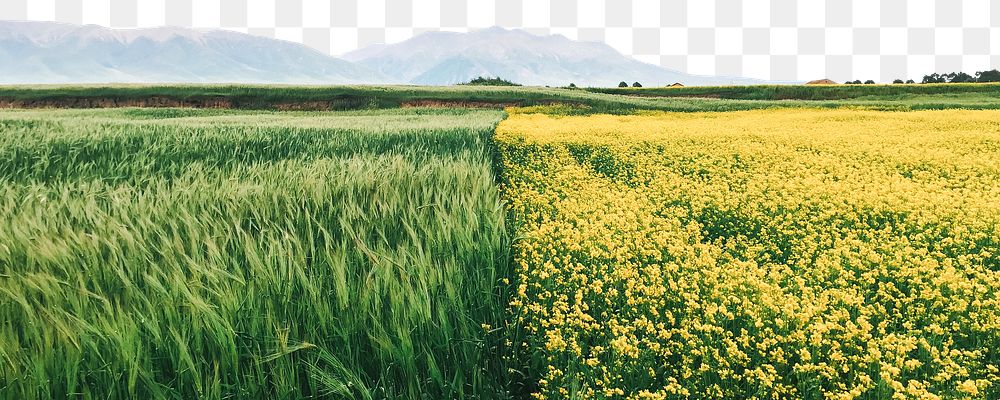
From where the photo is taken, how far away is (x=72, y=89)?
48094 mm

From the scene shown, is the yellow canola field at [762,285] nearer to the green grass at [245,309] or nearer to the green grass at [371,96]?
the green grass at [245,309]

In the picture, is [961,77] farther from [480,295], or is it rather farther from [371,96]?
[480,295]

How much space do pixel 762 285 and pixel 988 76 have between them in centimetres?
9347

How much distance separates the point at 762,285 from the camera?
3.01 metres

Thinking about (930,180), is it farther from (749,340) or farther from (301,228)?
(301,228)

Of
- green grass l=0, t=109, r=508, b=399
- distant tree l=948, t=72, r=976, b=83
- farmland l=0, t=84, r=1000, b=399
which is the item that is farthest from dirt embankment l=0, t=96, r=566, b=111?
distant tree l=948, t=72, r=976, b=83

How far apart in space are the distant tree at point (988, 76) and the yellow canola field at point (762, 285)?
276 feet

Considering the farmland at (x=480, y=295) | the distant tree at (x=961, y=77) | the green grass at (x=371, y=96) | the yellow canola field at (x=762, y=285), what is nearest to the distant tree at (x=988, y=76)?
the distant tree at (x=961, y=77)

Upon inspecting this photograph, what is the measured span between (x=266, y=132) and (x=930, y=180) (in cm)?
1200

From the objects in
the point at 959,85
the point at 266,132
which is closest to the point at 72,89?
the point at 266,132

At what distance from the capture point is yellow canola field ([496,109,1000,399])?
2367 mm

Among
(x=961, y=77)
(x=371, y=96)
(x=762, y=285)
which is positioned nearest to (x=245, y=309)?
(x=762, y=285)

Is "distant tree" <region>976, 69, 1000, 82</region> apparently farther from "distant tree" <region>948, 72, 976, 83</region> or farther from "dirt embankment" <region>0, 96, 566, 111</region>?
"dirt embankment" <region>0, 96, 566, 111</region>

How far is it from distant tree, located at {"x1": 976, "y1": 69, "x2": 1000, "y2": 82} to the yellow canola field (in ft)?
276
